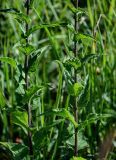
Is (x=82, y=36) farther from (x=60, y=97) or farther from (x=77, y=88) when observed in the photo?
(x=60, y=97)

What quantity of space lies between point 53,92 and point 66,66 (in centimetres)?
91

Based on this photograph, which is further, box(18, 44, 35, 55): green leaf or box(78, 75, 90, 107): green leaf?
box(78, 75, 90, 107): green leaf

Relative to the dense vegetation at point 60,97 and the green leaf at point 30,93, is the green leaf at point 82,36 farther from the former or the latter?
the green leaf at point 30,93

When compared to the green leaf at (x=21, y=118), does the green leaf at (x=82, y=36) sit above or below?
above

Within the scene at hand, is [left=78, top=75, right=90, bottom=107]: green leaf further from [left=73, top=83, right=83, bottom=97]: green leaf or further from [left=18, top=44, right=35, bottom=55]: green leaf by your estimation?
[left=18, top=44, right=35, bottom=55]: green leaf

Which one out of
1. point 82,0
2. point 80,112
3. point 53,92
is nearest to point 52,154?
point 80,112

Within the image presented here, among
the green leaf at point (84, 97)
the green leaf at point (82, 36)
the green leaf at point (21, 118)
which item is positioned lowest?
the green leaf at point (21, 118)

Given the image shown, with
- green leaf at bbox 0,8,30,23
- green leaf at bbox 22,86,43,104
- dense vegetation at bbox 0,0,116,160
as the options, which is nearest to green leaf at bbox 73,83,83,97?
dense vegetation at bbox 0,0,116,160

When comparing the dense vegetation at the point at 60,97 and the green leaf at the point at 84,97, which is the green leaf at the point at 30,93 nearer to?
the dense vegetation at the point at 60,97

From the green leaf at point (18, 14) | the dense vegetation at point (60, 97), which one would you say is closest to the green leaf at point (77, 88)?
the dense vegetation at point (60, 97)

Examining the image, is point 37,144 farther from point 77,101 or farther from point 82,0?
point 82,0

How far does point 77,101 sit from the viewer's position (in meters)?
1.31

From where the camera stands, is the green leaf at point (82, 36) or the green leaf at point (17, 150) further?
the green leaf at point (17, 150)

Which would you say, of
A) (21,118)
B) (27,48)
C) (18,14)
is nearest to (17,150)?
(21,118)
